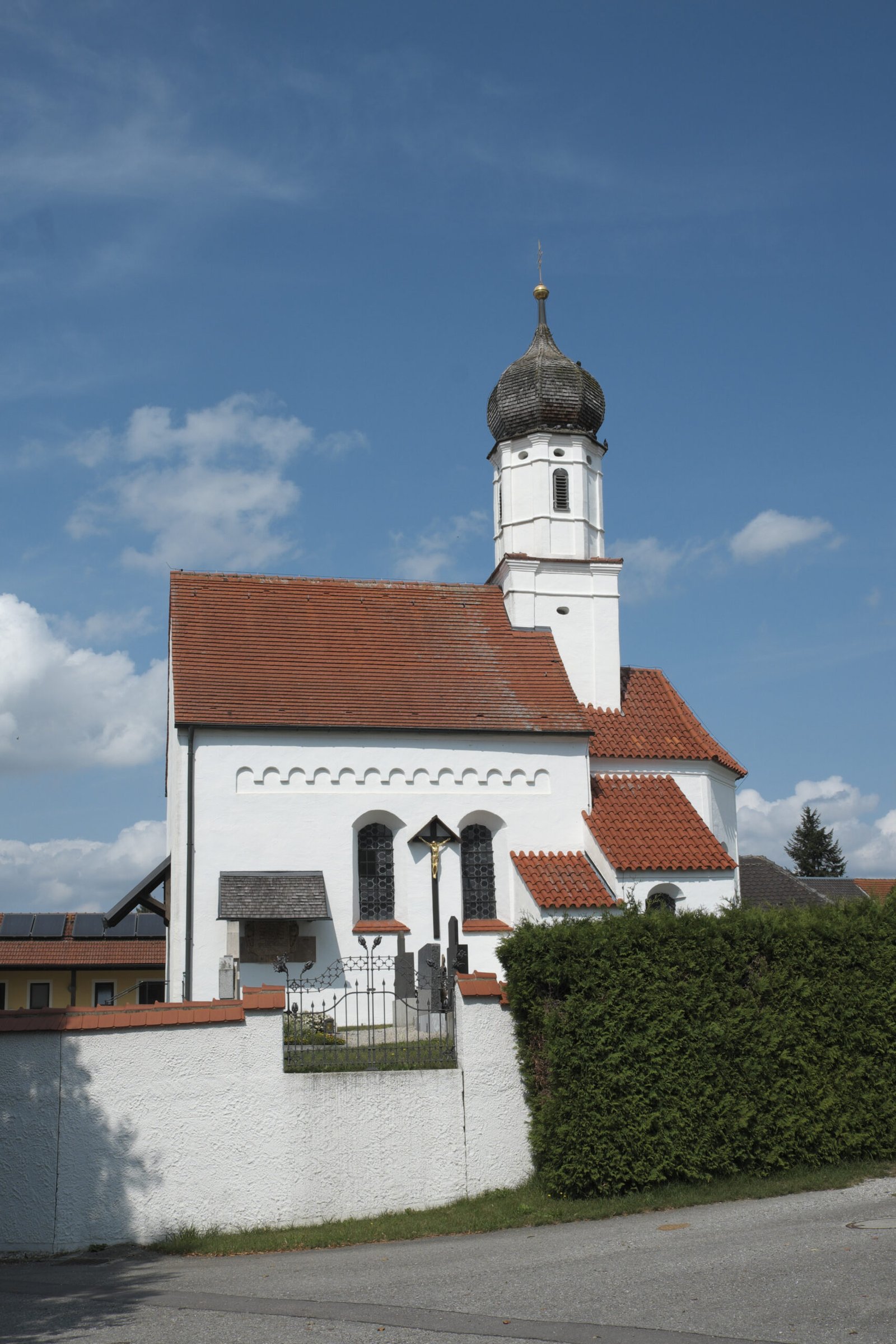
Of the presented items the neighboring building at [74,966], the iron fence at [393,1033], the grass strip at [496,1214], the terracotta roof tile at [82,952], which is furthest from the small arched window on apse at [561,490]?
the terracotta roof tile at [82,952]

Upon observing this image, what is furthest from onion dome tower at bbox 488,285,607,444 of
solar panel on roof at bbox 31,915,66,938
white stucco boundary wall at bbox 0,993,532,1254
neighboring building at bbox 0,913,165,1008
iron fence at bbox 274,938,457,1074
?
solar panel on roof at bbox 31,915,66,938

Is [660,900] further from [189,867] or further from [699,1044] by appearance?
[699,1044]

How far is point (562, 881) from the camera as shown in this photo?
22047 millimetres

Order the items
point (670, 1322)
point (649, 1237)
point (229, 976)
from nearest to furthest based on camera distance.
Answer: point (670, 1322) < point (649, 1237) < point (229, 976)

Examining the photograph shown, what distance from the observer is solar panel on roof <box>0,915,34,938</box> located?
130 feet

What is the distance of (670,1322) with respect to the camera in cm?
810

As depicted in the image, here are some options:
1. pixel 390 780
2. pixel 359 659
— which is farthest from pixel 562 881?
pixel 359 659

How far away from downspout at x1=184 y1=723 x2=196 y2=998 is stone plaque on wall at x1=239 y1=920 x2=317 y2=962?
2.87 feet

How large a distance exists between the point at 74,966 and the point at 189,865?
20.2 metres

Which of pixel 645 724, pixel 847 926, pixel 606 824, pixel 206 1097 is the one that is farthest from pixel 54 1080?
pixel 645 724

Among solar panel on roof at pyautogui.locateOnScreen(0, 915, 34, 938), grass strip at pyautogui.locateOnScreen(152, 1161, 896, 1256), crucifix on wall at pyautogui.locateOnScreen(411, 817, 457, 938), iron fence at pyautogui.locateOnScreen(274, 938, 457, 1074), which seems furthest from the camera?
solar panel on roof at pyautogui.locateOnScreen(0, 915, 34, 938)

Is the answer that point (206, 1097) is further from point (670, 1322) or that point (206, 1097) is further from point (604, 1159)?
point (670, 1322)

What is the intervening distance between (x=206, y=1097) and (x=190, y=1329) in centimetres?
379

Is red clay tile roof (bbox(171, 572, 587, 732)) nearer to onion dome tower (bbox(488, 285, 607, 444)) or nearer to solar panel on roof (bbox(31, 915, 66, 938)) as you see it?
onion dome tower (bbox(488, 285, 607, 444))
